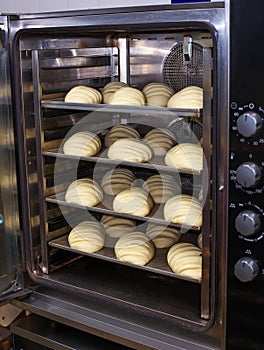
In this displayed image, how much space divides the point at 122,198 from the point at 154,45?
47 centimetres

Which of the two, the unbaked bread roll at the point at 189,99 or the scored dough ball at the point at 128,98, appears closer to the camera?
the unbaked bread roll at the point at 189,99

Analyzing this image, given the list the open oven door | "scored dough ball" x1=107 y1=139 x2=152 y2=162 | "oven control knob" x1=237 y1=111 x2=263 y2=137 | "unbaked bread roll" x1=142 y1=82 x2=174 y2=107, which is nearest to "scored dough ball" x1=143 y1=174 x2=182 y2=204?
"scored dough ball" x1=107 y1=139 x2=152 y2=162

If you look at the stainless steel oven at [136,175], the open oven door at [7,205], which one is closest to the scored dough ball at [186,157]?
the stainless steel oven at [136,175]

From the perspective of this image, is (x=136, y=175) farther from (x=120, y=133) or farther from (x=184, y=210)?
(x=184, y=210)

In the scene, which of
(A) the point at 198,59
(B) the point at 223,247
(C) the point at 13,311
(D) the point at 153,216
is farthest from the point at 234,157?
(C) the point at 13,311

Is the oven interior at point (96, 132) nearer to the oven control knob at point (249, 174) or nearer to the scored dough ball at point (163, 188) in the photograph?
the scored dough ball at point (163, 188)

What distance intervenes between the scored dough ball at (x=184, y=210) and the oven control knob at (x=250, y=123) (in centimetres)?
33

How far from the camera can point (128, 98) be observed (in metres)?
1.39

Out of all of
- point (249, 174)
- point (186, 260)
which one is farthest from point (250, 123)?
point (186, 260)

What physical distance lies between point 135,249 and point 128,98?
0.40m

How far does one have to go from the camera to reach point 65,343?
1430 millimetres

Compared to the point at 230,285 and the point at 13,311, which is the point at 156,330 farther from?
the point at 13,311

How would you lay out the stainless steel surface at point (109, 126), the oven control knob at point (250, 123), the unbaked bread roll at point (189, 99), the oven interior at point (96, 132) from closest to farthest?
the oven control knob at point (250, 123)
the stainless steel surface at point (109, 126)
the unbaked bread roll at point (189, 99)
the oven interior at point (96, 132)

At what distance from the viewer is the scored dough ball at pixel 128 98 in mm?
1388
